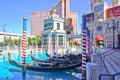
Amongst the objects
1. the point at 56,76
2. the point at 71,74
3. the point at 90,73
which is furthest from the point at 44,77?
the point at 90,73

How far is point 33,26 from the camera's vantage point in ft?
352

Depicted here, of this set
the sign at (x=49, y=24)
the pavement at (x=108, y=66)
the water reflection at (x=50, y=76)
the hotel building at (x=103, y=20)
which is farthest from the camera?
the sign at (x=49, y=24)

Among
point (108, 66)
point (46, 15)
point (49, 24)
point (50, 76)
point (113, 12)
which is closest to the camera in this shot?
point (108, 66)

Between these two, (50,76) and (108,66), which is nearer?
(108,66)

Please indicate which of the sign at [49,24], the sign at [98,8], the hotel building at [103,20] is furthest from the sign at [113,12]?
the sign at [49,24]

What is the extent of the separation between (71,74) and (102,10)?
1376 inches

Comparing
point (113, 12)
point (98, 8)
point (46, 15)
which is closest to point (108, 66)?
point (113, 12)

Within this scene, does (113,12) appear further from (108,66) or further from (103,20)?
(108,66)

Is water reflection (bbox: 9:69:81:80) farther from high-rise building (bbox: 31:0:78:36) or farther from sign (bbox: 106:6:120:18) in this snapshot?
high-rise building (bbox: 31:0:78:36)

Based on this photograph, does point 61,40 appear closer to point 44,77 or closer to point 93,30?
point 93,30

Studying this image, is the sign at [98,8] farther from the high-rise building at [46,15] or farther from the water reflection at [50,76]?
the high-rise building at [46,15]

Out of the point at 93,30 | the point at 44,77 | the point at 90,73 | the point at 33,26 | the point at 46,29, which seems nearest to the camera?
the point at 90,73

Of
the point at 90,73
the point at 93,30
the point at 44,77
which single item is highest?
the point at 93,30

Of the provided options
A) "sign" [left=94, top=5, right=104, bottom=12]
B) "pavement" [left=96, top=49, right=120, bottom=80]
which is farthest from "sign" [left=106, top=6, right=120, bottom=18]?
"pavement" [left=96, top=49, right=120, bottom=80]
